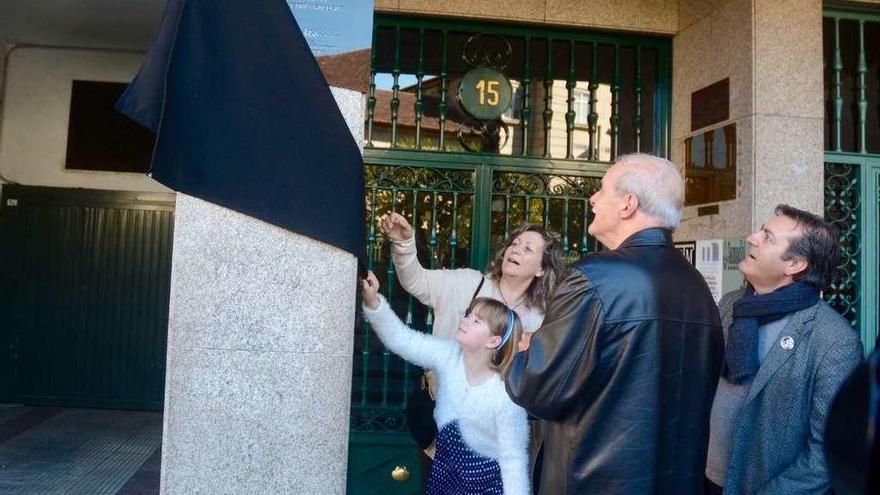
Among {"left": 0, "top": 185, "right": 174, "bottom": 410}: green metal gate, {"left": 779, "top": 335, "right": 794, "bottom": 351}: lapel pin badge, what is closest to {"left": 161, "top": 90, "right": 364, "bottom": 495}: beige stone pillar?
{"left": 779, "top": 335, "right": 794, "bottom": 351}: lapel pin badge

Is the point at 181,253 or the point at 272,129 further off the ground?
the point at 272,129

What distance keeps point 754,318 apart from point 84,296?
25.1 feet

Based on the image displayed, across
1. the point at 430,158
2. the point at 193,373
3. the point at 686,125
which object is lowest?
the point at 193,373

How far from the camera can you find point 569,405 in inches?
88.7

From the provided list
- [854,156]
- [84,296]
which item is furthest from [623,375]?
[84,296]

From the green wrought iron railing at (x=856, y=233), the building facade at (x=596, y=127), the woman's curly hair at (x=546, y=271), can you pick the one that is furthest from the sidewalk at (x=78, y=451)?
the green wrought iron railing at (x=856, y=233)

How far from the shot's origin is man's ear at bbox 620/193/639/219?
2.44m

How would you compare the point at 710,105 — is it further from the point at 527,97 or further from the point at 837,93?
the point at 527,97

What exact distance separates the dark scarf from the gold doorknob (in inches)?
103

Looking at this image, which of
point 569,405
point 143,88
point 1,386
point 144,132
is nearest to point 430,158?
point 143,88

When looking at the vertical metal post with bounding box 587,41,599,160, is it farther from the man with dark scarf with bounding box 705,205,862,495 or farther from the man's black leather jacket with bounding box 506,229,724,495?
the man's black leather jacket with bounding box 506,229,724,495

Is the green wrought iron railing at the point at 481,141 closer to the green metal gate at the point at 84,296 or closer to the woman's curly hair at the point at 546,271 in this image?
the woman's curly hair at the point at 546,271

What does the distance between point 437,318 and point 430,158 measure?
5.15ft

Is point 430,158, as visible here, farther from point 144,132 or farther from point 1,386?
point 1,386
